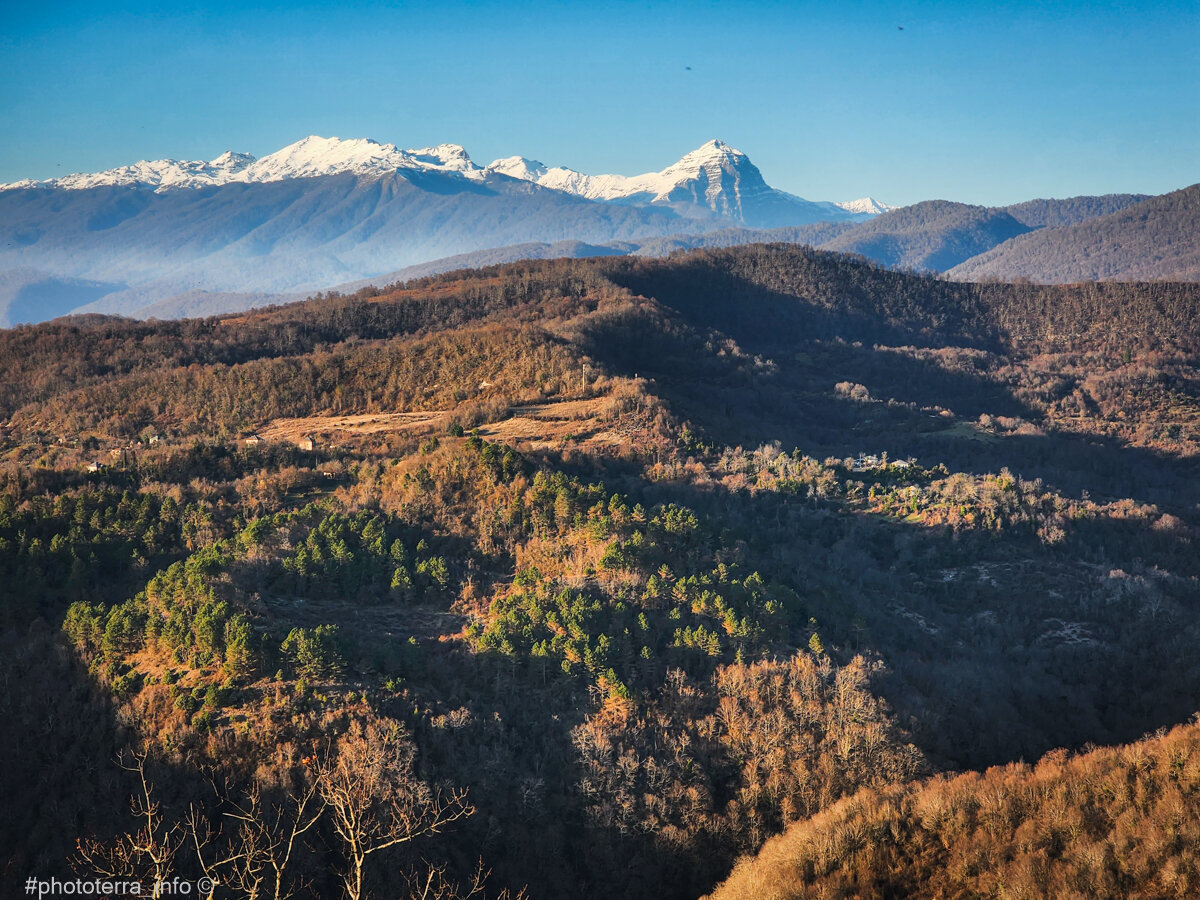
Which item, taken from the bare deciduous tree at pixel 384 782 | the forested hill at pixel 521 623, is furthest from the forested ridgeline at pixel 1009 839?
the bare deciduous tree at pixel 384 782

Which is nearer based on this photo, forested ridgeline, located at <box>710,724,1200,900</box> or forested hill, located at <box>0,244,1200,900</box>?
forested ridgeline, located at <box>710,724,1200,900</box>

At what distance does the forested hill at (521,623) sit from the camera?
140 ft

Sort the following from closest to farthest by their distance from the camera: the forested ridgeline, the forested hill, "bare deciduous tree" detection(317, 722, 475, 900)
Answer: the forested ridgeline < "bare deciduous tree" detection(317, 722, 475, 900) < the forested hill

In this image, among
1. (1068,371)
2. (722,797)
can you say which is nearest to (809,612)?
(722,797)

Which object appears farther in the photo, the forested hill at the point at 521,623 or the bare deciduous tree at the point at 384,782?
the forested hill at the point at 521,623

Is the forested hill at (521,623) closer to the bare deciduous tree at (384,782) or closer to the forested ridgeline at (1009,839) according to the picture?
Result: the bare deciduous tree at (384,782)

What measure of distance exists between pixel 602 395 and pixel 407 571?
49.9 meters

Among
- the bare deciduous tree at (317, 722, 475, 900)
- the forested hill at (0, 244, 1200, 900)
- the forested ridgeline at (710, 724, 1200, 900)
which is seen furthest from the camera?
the forested hill at (0, 244, 1200, 900)

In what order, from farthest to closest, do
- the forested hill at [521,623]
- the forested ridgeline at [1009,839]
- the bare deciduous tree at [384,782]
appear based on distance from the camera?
the forested hill at [521,623]
the bare deciduous tree at [384,782]
the forested ridgeline at [1009,839]

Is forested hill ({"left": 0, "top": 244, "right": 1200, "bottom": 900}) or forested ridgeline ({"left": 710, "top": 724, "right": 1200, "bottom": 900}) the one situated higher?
forested hill ({"left": 0, "top": 244, "right": 1200, "bottom": 900})

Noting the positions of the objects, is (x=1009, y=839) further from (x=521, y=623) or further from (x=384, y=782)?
(x=384, y=782)

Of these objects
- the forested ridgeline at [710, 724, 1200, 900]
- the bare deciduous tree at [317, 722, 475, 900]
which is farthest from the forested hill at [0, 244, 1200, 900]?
the forested ridgeline at [710, 724, 1200, 900]

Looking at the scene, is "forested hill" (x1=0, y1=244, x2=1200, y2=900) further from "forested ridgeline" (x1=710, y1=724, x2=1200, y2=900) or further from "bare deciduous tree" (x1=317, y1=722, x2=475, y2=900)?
"forested ridgeline" (x1=710, y1=724, x2=1200, y2=900)

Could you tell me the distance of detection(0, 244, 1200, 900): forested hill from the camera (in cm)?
4253
